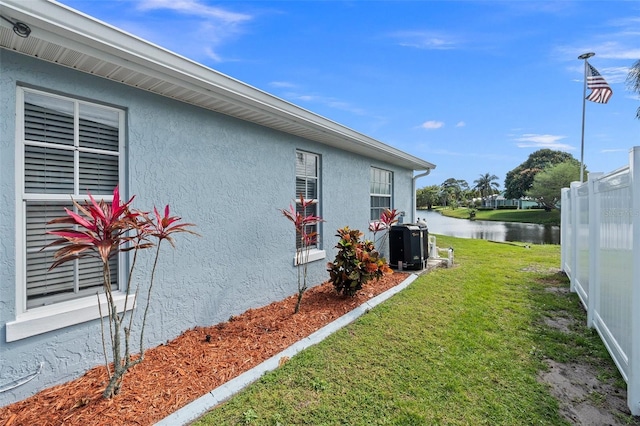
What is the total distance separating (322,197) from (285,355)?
148 inches

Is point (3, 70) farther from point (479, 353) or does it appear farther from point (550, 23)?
point (550, 23)

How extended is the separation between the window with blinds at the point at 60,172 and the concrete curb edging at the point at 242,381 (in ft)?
5.71

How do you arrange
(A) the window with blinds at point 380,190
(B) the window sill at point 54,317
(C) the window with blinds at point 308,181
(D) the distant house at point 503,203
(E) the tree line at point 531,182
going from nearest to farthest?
(B) the window sill at point 54,317 < (C) the window with blinds at point 308,181 < (A) the window with blinds at point 380,190 < (E) the tree line at point 531,182 < (D) the distant house at point 503,203

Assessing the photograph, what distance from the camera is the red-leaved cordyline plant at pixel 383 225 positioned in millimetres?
7656

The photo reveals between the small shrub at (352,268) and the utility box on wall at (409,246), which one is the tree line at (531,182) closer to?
the utility box on wall at (409,246)

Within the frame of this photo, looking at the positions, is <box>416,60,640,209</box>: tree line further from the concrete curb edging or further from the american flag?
the concrete curb edging

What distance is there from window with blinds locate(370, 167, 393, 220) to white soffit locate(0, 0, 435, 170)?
14.0 ft

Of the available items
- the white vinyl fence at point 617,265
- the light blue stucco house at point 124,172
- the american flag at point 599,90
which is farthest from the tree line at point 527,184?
the light blue stucco house at point 124,172

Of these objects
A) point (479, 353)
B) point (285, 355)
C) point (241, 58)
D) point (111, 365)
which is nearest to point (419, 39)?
point (241, 58)

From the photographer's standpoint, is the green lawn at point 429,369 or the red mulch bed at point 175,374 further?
the green lawn at point 429,369

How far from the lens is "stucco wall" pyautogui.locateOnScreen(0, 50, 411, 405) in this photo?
2613 mm

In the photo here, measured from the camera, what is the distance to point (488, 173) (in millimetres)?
94375

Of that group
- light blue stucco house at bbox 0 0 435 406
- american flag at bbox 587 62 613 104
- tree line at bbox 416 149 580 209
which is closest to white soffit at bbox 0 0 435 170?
light blue stucco house at bbox 0 0 435 406

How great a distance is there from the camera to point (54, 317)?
278 centimetres
